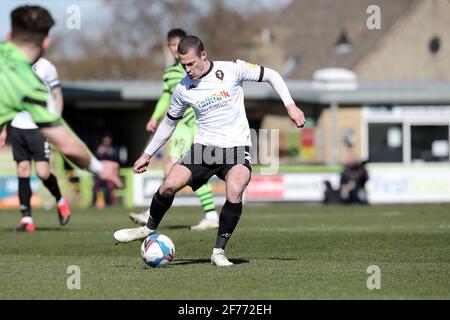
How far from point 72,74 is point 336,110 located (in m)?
37.1

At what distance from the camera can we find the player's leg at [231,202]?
9.95m

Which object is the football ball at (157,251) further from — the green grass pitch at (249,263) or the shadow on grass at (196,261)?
the shadow on grass at (196,261)

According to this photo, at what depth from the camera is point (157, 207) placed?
10320 millimetres

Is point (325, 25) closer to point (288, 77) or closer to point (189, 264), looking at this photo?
point (288, 77)

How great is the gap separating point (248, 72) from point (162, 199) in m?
1.49

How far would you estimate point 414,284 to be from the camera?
27.0 ft

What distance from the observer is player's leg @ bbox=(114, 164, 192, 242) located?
33.2 ft

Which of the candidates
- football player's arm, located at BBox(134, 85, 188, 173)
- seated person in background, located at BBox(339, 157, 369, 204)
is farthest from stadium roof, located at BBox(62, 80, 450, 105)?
football player's arm, located at BBox(134, 85, 188, 173)

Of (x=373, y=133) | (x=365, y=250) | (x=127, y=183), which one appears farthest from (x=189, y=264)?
(x=373, y=133)

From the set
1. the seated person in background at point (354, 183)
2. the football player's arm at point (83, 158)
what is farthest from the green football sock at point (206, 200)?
the seated person in background at point (354, 183)

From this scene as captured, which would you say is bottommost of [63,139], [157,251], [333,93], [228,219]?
[157,251]

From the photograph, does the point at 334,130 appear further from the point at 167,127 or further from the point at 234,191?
the point at 234,191

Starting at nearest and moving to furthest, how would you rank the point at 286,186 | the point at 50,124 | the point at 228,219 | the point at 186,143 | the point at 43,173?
the point at 50,124 → the point at 228,219 → the point at 186,143 → the point at 43,173 → the point at 286,186

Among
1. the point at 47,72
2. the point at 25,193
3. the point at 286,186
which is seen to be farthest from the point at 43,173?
the point at 286,186
